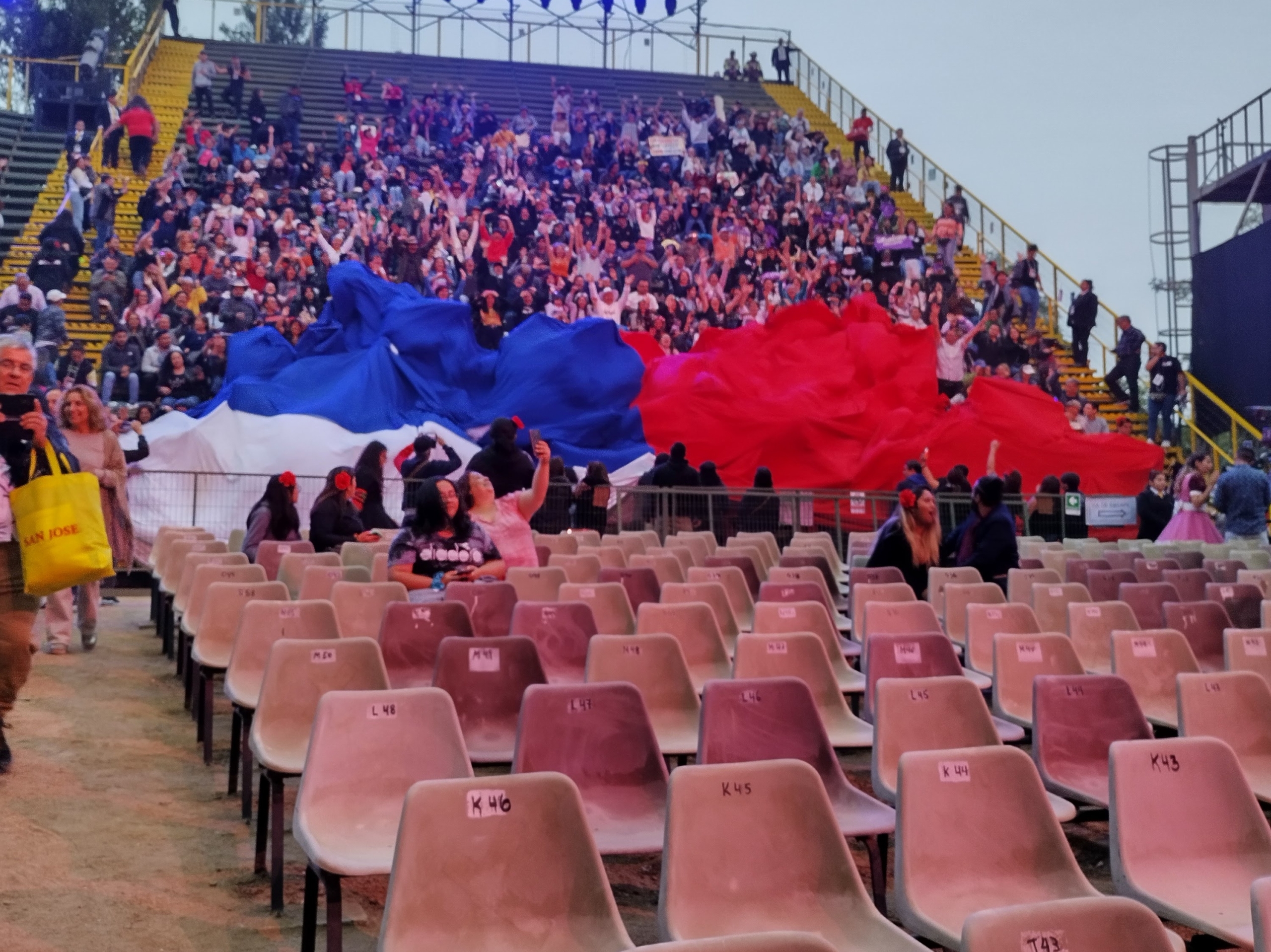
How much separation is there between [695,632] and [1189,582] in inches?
148

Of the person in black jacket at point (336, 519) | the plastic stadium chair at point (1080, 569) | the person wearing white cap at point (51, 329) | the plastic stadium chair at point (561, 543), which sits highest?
the person wearing white cap at point (51, 329)

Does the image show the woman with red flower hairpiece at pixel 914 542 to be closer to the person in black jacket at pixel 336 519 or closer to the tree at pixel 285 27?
the person in black jacket at pixel 336 519

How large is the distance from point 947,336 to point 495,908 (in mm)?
16713

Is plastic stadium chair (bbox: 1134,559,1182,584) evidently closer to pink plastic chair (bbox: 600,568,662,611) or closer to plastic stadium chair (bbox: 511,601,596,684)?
pink plastic chair (bbox: 600,568,662,611)

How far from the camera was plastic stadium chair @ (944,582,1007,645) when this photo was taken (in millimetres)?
7410

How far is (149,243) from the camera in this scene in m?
18.9

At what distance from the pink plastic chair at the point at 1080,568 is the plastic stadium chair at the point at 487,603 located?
4.10 meters

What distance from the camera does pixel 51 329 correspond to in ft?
55.0

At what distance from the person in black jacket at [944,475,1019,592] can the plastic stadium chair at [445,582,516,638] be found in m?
3.20

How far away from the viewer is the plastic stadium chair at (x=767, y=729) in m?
4.51

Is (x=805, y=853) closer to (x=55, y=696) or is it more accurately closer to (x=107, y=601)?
(x=55, y=696)

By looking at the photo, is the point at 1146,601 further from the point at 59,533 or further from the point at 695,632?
the point at 59,533

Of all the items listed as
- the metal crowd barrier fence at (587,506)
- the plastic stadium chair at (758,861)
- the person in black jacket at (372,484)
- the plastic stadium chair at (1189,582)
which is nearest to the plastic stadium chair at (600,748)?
the plastic stadium chair at (758,861)

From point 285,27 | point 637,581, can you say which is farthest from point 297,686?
point 285,27
